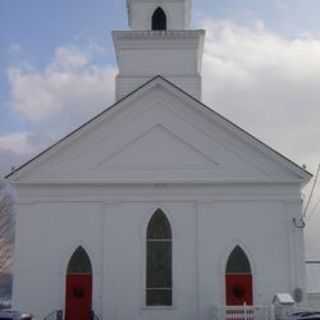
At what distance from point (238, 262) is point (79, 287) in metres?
5.63

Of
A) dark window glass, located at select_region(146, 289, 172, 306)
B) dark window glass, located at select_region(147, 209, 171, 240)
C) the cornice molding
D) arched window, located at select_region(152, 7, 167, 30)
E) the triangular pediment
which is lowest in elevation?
dark window glass, located at select_region(146, 289, 172, 306)

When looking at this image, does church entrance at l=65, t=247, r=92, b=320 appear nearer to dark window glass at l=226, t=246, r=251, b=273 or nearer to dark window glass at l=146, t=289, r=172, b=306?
dark window glass at l=146, t=289, r=172, b=306

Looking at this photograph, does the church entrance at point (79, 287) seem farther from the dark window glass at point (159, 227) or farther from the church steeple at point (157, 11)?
the church steeple at point (157, 11)

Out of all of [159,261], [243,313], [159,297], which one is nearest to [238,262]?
[243,313]

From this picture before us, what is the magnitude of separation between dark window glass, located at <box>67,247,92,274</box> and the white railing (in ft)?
15.8

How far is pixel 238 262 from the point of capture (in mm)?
22516

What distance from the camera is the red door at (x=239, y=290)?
22219 millimetres

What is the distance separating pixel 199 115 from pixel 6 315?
1191cm

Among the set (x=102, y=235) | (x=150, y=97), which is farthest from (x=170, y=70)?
(x=102, y=235)

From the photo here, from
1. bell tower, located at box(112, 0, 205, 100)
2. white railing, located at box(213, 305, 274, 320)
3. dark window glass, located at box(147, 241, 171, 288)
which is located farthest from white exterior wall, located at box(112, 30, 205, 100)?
white railing, located at box(213, 305, 274, 320)

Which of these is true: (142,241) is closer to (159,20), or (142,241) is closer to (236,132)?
(236,132)

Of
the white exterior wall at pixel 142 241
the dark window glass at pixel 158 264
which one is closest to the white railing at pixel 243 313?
the white exterior wall at pixel 142 241

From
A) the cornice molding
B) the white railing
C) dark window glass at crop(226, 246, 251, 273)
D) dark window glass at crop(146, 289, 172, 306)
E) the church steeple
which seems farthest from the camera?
the church steeple

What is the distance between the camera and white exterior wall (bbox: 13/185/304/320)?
72.8 ft
